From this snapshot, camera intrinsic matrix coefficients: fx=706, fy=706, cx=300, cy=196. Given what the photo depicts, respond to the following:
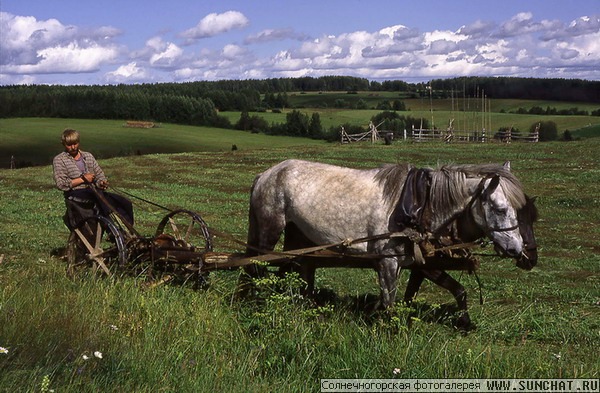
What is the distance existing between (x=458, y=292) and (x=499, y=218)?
1073mm

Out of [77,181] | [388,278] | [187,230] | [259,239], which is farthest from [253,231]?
[187,230]

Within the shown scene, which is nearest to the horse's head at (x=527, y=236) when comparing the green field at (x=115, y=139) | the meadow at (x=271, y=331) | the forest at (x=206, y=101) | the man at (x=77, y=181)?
the meadow at (x=271, y=331)

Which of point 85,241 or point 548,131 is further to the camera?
point 548,131

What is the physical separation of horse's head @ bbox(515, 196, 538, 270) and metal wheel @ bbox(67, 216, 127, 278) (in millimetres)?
4861

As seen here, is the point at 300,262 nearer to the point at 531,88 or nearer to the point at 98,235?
the point at 98,235

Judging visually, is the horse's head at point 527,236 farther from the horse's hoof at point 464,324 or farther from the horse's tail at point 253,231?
the horse's tail at point 253,231

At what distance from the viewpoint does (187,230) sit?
44.1 ft

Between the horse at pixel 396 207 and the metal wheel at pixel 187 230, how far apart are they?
1298 mm

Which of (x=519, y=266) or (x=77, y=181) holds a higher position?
(x=77, y=181)

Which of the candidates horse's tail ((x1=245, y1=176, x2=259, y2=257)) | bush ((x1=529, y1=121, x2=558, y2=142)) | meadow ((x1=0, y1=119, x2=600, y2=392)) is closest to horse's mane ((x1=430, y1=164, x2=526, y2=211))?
meadow ((x1=0, y1=119, x2=600, y2=392))

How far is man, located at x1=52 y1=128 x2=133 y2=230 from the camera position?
9.45 meters

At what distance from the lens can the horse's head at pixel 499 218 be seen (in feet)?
24.6

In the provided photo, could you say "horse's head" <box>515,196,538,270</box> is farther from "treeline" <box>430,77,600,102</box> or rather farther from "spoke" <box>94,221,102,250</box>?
"treeline" <box>430,77,600,102</box>

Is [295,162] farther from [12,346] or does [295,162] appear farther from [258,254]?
[12,346]
